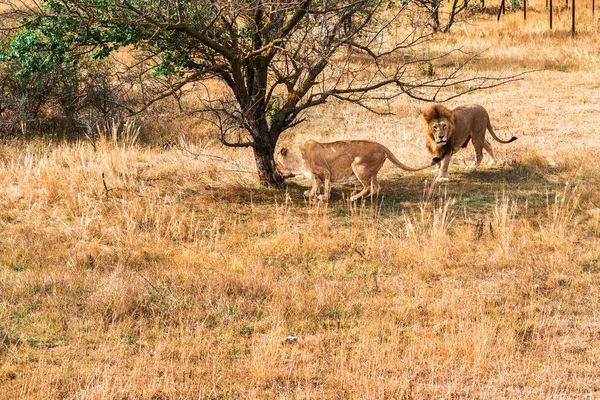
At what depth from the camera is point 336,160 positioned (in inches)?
398

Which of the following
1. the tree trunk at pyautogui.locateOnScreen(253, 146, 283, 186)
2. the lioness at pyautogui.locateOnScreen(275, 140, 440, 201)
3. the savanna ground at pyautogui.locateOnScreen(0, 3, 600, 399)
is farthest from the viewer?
the tree trunk at pyautogui.locateOnScreen(253, 146, 283, 186)

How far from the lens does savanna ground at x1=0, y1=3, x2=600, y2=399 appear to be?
573 cm

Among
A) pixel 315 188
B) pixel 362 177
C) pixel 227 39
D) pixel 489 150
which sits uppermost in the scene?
pixel 227 39

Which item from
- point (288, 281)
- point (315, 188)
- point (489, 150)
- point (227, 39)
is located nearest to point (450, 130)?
point (489, 150)

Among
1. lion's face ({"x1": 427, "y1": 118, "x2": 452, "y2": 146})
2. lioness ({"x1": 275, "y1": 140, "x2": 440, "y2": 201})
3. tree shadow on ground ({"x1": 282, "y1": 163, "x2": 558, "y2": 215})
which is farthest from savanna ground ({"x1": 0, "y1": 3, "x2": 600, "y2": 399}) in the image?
lion's face ({"x1": 427, "y1": 118, "x2": 452, "y2": 146})

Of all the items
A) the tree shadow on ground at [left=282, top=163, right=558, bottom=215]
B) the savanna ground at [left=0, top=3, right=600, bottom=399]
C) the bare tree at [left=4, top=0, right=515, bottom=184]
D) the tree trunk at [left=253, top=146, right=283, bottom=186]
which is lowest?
the savanna ground at [left=0, top=3, right=600, bottom=399]

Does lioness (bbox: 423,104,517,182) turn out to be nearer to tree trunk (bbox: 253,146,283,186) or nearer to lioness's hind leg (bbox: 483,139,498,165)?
lioness's hind leg (bbox: 483,139,498,165)

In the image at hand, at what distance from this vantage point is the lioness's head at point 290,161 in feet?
33.6

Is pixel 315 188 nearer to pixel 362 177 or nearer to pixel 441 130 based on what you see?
pixel 362 177

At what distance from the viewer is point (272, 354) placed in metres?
5.94

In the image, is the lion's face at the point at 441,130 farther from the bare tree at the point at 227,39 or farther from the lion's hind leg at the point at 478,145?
the lion's hind leg at the point at 478,145

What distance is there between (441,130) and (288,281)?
4.19 m

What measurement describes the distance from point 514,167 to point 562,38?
15.8 m

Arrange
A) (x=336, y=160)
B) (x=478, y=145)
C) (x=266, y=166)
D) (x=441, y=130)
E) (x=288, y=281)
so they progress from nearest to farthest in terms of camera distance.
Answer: (x=288, y=281) < (x=336, y=160) < (x=441, y=130) < (x=266, y=166) < (x=478, y=145)
